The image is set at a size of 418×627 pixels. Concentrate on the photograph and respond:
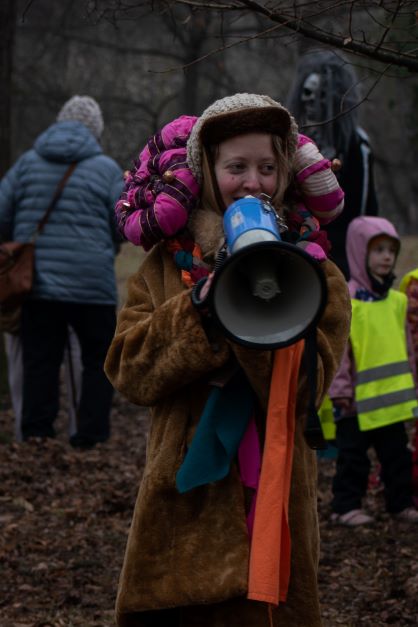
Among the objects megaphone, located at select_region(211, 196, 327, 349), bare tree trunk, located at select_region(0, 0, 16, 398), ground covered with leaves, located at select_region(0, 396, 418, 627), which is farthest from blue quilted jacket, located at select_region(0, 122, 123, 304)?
megaphone, located at select_region(211, 196, 327, 349)

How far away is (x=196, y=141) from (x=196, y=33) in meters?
14.7

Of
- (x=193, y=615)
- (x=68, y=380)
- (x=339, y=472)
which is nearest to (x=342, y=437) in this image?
(x=339, y=472)

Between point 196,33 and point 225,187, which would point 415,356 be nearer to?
point 225,187

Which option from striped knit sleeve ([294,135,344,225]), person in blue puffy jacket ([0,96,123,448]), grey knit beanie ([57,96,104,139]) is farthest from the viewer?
grey knit beanie ([57,96,104,139])

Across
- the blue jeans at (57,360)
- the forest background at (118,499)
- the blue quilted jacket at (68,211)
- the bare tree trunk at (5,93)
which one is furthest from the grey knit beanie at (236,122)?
the bare tree trunk at (5,93)

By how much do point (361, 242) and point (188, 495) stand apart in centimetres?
366

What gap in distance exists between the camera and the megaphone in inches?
120

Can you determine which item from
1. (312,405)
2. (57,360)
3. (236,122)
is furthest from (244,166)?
(57,360)

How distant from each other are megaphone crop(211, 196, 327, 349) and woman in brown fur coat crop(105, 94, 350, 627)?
0.14 meters

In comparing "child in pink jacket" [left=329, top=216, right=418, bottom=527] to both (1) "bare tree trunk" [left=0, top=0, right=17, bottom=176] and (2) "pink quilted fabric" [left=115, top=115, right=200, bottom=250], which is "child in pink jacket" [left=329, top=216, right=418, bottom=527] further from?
(1) "bare tree trunk" [left=0, top=0, right=17, bottom=176]

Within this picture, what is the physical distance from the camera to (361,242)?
6781 mm

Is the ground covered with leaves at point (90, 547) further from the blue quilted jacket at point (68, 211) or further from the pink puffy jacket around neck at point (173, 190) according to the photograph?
the pink puffy jacket around neck at point (173, 190)

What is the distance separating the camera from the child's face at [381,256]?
6703 mm

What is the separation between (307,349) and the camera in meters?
3.27
